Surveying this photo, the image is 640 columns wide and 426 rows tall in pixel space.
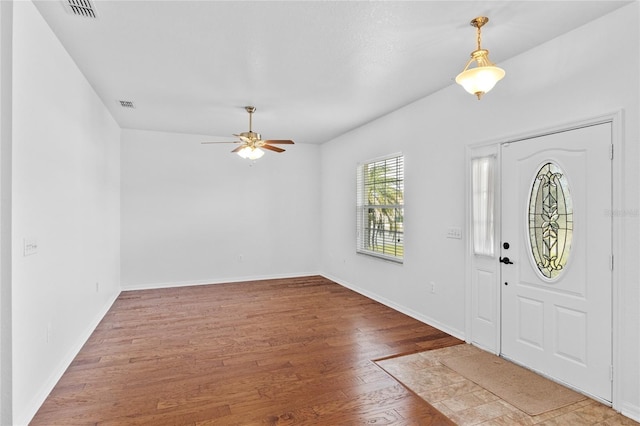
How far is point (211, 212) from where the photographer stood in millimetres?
6531

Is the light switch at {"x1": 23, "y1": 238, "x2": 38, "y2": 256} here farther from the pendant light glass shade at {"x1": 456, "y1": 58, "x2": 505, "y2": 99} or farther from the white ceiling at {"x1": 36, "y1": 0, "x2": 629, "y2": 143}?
the pendant light glass shade at {"x1": 456, "y1": 58, "x2": 505, "y2": 99}

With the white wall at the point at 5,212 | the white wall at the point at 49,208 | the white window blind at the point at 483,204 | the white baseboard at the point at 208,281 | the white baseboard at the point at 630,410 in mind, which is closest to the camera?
the white wall at the point at 5,212

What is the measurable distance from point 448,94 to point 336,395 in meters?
3.34

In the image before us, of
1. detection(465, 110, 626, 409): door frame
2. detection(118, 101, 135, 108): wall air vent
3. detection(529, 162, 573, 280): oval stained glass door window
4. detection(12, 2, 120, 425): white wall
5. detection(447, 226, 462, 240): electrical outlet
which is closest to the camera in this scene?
detection(12, 2, 120, 425): white wall

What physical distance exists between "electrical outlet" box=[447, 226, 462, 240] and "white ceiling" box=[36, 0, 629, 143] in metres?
1.64

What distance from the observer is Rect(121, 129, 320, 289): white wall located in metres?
6.03

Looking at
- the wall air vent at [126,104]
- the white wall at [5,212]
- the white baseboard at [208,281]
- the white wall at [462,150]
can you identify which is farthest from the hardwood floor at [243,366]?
the wall air vent at [126,104]

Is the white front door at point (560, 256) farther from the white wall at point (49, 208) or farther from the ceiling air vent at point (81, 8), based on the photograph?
the white wall at point (49, 208)

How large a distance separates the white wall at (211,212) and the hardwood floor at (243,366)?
1.22m

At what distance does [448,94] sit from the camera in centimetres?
387

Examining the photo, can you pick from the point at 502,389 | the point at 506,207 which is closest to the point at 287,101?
the point at 506,207

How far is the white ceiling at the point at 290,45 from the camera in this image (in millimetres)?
2398

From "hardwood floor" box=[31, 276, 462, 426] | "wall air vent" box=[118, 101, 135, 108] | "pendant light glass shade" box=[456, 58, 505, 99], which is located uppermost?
"wall air vent" box=[118, 101, 135, 108]

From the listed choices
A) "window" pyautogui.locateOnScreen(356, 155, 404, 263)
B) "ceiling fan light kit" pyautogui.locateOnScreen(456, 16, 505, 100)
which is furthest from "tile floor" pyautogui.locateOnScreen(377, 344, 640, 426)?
"ceiling fan light kit" pyautogui.locateOnScreen(456, 16, 505, 100)
